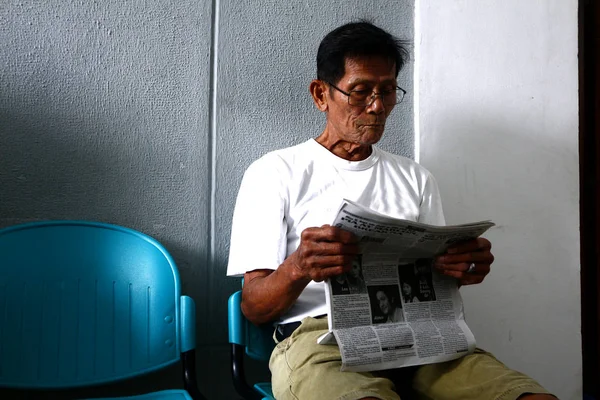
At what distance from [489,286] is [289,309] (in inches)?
39.4

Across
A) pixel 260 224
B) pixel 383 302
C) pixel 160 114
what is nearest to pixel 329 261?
pixel 383 302

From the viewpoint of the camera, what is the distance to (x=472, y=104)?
7.06ft

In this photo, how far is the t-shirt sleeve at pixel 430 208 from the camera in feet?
5.52

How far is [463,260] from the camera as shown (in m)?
1.33

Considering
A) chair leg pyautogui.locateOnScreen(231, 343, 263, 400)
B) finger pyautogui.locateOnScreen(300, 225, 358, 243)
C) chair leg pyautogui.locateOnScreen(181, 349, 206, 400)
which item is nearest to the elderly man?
finger pyautogui.locateOnScreen(300, 225, 358, 243)

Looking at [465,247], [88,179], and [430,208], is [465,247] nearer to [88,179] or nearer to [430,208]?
[430,208]

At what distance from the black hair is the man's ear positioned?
0.04m

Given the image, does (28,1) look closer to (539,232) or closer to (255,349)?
(255,349)

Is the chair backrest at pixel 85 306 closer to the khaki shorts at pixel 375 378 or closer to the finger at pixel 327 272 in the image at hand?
the khaki shorts at pixel 375 378

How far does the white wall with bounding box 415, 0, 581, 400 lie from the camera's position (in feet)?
6.91

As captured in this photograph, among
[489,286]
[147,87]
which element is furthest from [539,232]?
[147,87]

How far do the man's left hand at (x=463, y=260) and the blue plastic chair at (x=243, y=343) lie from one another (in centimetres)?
52

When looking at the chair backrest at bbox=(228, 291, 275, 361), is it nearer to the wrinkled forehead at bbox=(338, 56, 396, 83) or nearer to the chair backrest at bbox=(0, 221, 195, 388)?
the chair backrest at bbox=(0, 221, 195, 388)

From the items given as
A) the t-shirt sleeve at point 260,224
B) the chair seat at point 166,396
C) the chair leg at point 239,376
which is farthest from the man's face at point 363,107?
the chair seat at point 166,396
